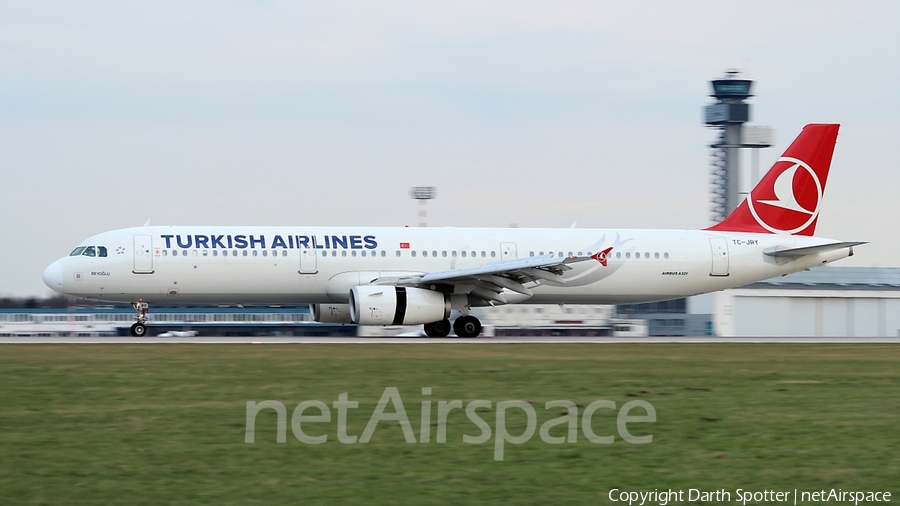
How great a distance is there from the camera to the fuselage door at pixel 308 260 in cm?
3228

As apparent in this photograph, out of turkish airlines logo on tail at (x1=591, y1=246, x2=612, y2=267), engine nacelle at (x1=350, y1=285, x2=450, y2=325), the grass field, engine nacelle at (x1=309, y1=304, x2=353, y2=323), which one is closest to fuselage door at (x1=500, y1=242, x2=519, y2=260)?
turkish airlines logo on tail at (x1=591, y1=246, x2=612, y2=267)

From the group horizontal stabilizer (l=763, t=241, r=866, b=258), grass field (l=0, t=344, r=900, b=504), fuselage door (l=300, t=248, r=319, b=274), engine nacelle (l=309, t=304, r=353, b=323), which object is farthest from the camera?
horizontal stabilizer (l=763, t=241, r=866, b=258)

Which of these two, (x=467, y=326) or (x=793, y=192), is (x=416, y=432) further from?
(x=793, y=192)

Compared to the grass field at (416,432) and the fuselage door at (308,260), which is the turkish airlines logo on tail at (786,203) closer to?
the fuselage door at (308,260)

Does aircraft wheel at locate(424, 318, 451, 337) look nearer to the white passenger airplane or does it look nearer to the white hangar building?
the white passenger airplane

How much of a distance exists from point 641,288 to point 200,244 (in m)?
14.9

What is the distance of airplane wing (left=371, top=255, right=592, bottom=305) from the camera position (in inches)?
1232

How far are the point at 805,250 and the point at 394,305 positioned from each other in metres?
14.8

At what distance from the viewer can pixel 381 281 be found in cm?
3234

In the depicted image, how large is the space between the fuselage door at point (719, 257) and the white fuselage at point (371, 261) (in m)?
0.03

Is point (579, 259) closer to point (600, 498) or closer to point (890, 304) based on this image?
point (600, 498)

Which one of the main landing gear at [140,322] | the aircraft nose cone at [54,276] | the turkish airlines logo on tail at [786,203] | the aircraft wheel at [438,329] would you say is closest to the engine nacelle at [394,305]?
the aircraft wheel at [438,329]

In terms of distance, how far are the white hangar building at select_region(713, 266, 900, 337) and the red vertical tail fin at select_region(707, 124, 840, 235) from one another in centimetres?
1546

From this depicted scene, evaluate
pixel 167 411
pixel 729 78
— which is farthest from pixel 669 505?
pixel 729 78
